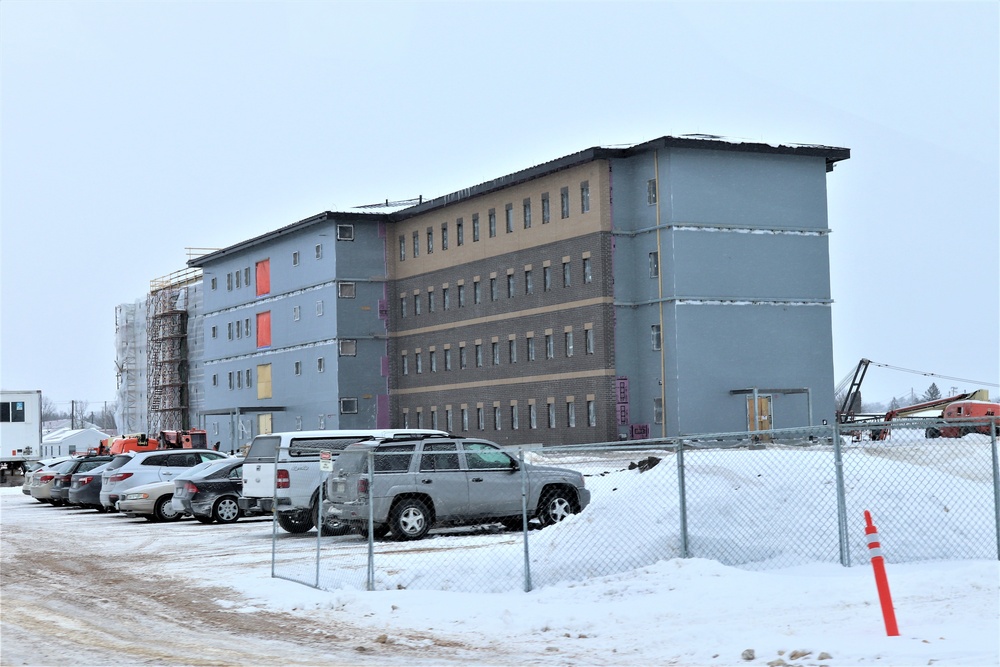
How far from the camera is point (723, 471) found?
18.6m

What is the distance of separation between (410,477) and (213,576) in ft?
15.0

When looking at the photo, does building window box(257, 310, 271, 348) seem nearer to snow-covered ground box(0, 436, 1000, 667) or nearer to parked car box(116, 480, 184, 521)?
parked car box(116, 480, 184, 521)

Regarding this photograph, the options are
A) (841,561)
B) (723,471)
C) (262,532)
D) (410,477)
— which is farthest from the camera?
→ (262,532)

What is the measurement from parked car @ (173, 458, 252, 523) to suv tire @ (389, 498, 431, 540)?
348 inches

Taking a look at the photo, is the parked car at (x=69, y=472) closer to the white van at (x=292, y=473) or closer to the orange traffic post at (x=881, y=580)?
the white van at (x=292, y=473)

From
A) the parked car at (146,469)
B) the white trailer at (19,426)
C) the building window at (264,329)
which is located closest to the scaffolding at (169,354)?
the building window at (264,329)

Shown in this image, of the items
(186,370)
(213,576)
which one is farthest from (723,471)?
(186,370)

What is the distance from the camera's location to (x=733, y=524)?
16.5m

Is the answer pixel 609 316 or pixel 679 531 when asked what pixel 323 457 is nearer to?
pixel 679 531

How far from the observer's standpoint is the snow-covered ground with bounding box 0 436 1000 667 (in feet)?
37.1

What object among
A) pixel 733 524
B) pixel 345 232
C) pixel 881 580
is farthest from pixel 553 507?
pixel 345 232

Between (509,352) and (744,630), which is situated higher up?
(509,352)

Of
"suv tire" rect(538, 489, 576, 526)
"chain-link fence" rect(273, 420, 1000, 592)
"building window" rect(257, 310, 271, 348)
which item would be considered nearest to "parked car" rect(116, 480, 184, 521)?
"suv tire" rect(538, 489, 576, 526)

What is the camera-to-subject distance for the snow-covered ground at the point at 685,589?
37.1 feet
